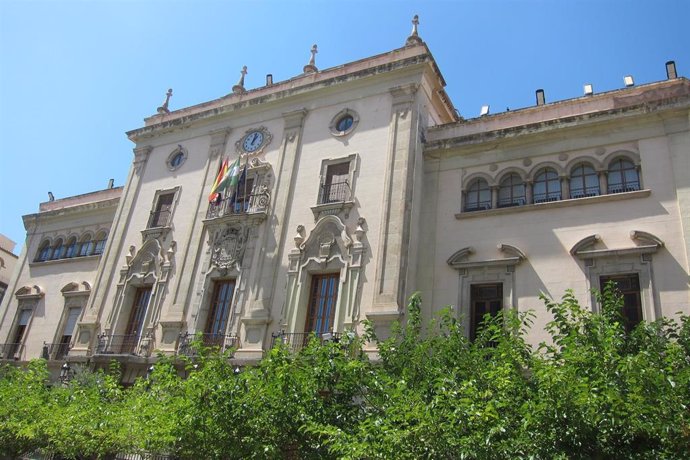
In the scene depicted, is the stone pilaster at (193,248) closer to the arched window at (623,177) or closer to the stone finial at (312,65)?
the stone finial at (312,65)

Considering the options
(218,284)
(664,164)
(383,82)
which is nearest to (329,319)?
(218,284)

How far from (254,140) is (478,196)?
8496mm

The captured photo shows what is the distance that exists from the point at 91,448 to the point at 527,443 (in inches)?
329

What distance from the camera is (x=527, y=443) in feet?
24.5

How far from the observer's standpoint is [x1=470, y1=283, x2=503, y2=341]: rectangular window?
1398 cm

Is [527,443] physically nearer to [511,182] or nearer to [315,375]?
[315,375]

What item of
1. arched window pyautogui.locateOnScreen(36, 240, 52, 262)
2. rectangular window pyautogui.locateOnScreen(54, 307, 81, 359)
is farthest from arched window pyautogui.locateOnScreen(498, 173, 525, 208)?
arched window pyautogui.locateOnScreen(36, 240, 52, 262)

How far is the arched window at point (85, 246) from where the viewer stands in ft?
78.7

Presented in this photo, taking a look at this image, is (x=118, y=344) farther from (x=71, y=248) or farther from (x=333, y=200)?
(x=333, y=200)

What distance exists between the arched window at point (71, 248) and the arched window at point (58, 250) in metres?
0.26

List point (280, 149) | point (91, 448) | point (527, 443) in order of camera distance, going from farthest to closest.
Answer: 1. point (280, 149)
2. point (91, 448)
3. point (527, 443)

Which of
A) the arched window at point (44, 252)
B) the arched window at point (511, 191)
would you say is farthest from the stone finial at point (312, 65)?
the arched window at point (44, 252)

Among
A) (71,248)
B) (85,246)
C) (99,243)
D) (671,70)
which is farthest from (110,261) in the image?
(671,70)

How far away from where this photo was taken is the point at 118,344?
61.6 feet
